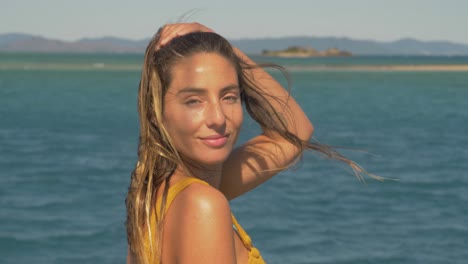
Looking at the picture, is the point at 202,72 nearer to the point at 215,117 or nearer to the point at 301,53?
the point at 215,117

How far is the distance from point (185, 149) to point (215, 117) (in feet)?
0.42

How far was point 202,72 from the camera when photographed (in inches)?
77.3

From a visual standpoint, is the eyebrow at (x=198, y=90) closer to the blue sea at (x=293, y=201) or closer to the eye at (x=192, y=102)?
the eye at (x=192, y=102)

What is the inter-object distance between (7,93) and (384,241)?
3494cm

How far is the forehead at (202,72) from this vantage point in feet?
6.43

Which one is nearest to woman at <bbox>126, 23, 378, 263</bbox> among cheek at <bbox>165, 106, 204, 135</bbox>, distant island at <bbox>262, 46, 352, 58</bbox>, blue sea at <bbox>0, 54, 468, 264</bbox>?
cheek at <bbox>165, 106, 204, 135</bbox>

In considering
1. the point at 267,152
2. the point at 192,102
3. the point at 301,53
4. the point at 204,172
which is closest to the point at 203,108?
the point at 192,102

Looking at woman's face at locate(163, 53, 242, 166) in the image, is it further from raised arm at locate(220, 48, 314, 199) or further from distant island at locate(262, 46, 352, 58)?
distant island at locate(262, 46, 352, 58)

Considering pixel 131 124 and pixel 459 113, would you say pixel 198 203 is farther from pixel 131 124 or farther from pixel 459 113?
pixel 459 113

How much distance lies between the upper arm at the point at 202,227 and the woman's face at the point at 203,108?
0.53 feet

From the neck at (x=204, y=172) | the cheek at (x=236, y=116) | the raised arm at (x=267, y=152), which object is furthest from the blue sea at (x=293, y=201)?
the cheek at (x=236, y=116)

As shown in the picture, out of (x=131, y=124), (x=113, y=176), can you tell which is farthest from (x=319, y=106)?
(x=113, y=176)

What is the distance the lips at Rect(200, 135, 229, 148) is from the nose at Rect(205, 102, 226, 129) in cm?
3

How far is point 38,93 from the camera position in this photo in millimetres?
43250
